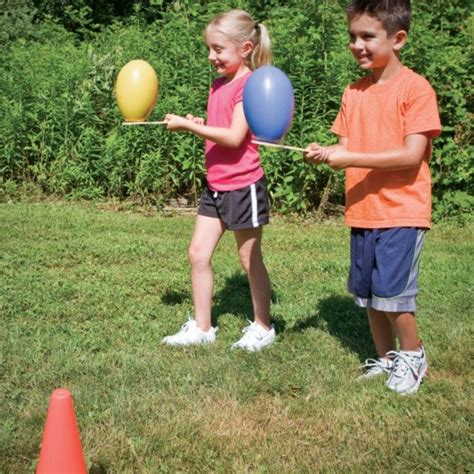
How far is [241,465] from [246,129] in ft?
5.78

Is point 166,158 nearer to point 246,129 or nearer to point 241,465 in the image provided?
point 246,129

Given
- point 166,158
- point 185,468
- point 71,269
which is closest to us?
point 185,468

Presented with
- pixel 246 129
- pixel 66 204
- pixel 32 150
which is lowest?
pixel 66 204

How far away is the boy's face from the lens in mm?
3416

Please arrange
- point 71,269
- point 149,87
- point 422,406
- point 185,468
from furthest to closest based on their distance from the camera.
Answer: point 71,269 < point 149,87 < point 422,406 < point 185,468

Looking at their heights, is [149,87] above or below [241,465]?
above

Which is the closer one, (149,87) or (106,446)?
(106,446)

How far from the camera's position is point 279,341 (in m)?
4.35

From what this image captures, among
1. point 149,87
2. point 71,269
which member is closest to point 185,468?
point 149,87

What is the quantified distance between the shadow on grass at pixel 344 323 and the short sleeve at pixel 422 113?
1.30m

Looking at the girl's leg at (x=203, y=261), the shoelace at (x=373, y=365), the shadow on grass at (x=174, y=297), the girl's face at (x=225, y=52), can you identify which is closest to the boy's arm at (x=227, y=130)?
the girl's face at (x=225, y=52)

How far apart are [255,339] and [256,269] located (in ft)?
1.26

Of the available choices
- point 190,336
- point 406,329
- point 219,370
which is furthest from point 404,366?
point 190,336

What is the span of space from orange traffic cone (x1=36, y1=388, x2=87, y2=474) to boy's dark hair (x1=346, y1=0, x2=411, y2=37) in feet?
6.67
